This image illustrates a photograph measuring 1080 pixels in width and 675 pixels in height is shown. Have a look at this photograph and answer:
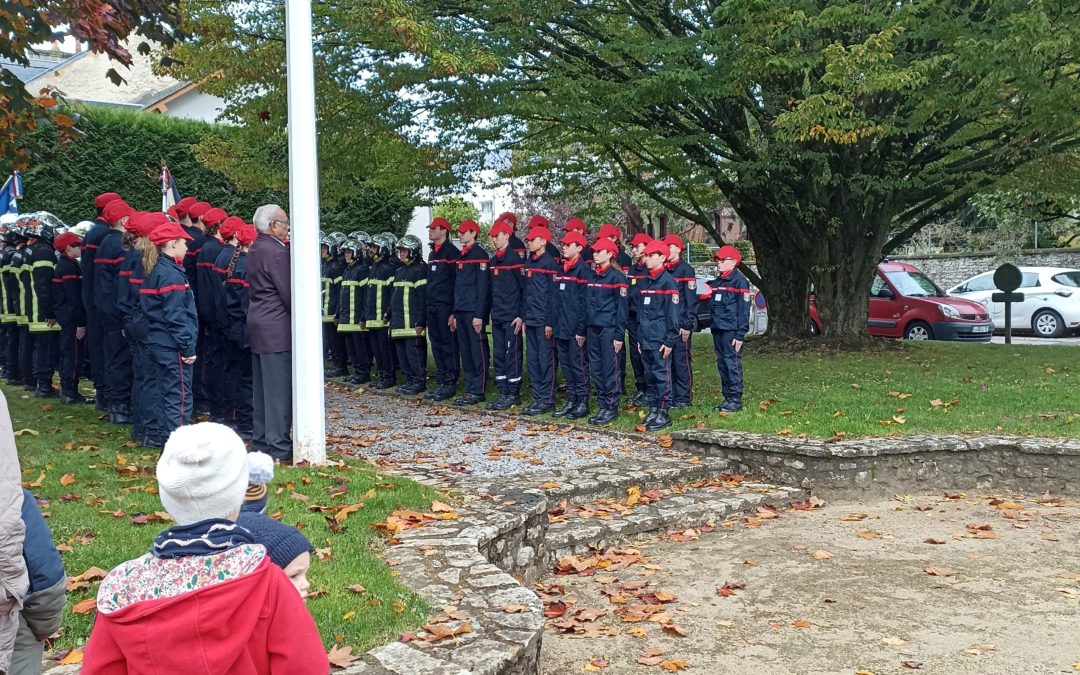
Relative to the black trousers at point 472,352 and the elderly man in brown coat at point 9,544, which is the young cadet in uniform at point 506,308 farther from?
the elderly man in brown coat at point 9,544

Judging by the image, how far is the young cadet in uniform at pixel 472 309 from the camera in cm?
1275

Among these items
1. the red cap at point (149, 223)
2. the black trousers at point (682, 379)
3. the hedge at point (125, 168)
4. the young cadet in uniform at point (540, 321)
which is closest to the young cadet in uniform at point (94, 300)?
the red cap at point (149, 223)

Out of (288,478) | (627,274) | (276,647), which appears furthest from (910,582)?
(627,274)

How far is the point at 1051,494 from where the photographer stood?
9.05m

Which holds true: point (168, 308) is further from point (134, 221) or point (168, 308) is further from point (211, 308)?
point (211, 308)

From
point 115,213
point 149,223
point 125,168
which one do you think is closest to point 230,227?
point 115,213

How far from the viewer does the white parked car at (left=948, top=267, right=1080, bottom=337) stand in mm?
23281

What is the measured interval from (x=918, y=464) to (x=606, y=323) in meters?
3.80

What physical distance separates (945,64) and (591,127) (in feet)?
15.1

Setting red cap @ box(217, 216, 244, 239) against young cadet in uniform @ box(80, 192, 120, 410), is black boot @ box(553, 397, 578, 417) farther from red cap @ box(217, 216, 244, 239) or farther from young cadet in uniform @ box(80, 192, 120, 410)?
young cadet in uniform @ box(80, 192, 120, 410)

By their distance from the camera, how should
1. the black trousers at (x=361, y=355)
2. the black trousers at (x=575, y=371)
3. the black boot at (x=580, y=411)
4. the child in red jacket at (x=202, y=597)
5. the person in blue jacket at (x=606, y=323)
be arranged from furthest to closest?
the black trousers at (x=361, y=355) < the black trousers at (x=575, y=371) < the black boot at (x=580, y=411) < the person in blue jacket at (x=606, y=323) < the child in red jacket at (x=202, y=597)

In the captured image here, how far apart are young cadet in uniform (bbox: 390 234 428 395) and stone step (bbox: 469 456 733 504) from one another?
5.29 metres

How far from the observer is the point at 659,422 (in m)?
10.6

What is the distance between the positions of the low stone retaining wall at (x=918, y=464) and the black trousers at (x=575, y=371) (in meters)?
2.83
